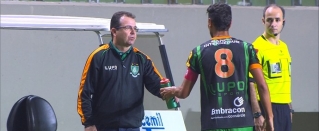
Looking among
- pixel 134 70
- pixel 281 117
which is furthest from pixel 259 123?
pixel 281 117

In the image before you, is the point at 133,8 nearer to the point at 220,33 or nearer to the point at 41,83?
the point at 41,83

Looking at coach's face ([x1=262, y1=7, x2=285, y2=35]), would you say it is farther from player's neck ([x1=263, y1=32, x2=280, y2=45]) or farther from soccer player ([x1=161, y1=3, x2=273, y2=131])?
soccer player ([x1=161, y1=3, x2=273, y2=131])

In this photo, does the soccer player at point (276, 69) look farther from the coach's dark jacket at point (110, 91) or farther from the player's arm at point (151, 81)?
the coach's dark jacket at point (110, 91)

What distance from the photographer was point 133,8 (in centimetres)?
934

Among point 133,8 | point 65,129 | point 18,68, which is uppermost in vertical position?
point 133,8

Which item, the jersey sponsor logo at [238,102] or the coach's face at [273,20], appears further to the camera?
the coach's face at [273,20]

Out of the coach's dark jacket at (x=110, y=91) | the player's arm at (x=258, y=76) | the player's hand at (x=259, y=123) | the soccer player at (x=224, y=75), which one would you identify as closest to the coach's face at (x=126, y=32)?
the coach's dark jacket at (x=110, y=91)

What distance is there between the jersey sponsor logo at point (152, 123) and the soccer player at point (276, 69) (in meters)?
1.22

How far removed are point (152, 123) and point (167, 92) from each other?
2.12 ft

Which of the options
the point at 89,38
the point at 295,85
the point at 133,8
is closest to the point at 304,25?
the point at 295,85

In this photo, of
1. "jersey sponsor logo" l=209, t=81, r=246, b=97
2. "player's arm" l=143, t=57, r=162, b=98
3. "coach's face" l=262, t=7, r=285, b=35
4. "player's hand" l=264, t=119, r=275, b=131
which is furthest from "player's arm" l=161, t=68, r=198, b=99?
"coach's face" l=262, t=7, r=285, b=35

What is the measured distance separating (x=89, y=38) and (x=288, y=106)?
3263 millimetres

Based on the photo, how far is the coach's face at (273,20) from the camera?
669cm

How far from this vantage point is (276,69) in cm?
658
